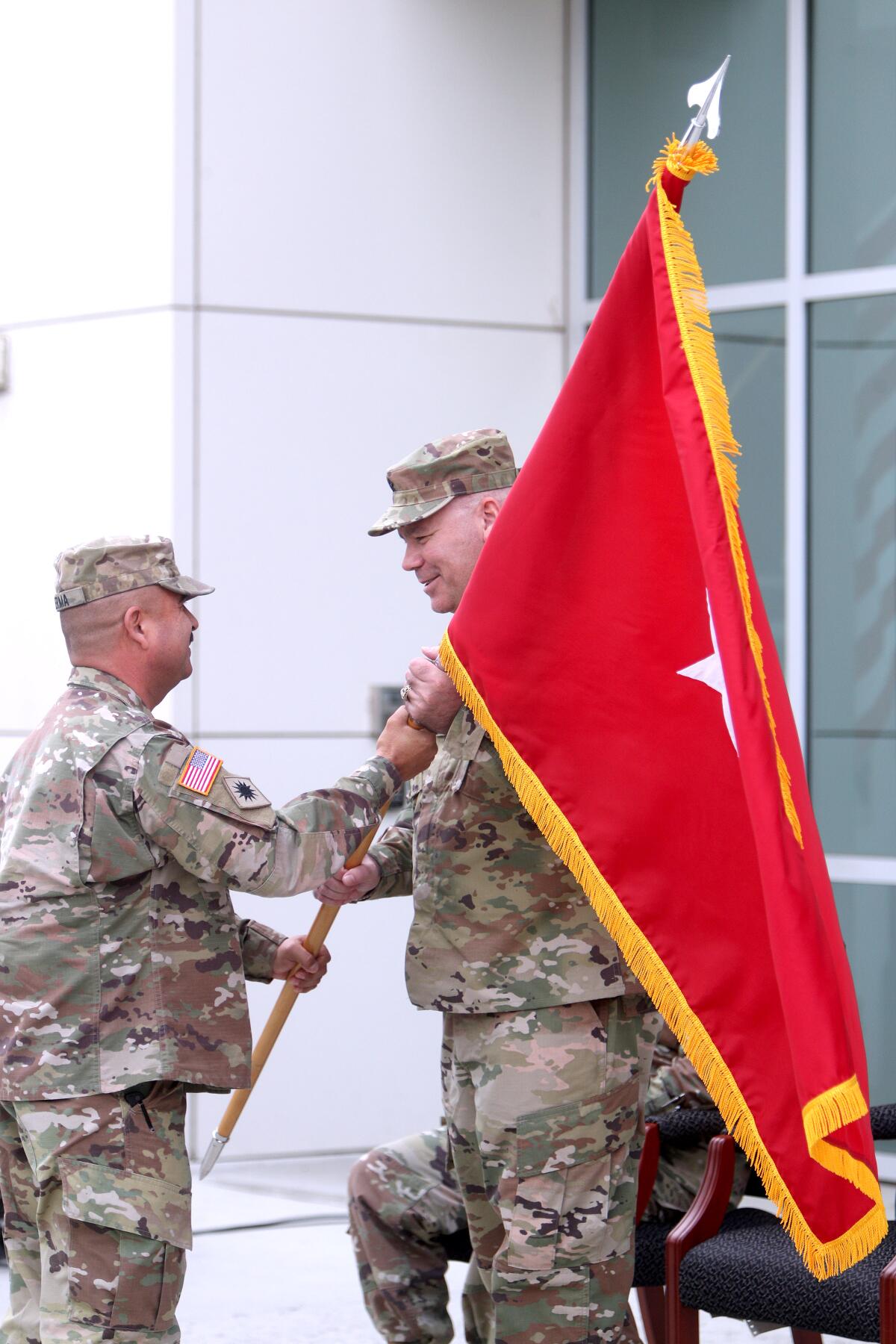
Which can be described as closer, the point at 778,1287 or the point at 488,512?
the point at 778,1287

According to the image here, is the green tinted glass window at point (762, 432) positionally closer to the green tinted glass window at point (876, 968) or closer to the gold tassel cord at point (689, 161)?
the green tinted glass window at point (876, 968)

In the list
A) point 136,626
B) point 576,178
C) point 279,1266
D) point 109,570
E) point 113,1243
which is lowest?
point 279,1266

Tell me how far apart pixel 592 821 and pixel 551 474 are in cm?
61

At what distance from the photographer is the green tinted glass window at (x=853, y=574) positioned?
18.9 ft

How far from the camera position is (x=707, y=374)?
2725 mm

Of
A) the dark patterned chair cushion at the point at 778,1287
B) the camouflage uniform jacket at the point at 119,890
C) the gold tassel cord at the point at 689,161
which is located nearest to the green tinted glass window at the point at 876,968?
the dark patterned chair cushion at the point at 778,1287

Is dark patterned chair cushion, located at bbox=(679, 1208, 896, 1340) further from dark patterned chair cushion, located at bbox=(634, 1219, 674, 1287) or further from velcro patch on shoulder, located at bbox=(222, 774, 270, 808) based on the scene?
velcro patch on shoulder, located at bbox=(222, 774, 270, 808)

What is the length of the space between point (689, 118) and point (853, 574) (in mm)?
1819

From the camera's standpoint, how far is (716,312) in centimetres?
621

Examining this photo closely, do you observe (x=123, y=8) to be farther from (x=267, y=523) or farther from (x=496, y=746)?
(x=496, y=746)

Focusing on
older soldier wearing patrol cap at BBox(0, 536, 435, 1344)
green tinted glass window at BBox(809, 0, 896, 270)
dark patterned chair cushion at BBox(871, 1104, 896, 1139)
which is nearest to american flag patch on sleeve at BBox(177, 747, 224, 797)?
older soldier wearing patrol cap at BBox(0, 536, 435, 1344)

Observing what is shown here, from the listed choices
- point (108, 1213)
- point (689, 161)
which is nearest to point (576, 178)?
point (689, 161)

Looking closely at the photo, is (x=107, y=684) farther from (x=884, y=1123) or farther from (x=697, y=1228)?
(x=884, y=1123)

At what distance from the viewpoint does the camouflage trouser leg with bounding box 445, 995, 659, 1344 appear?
292cm
